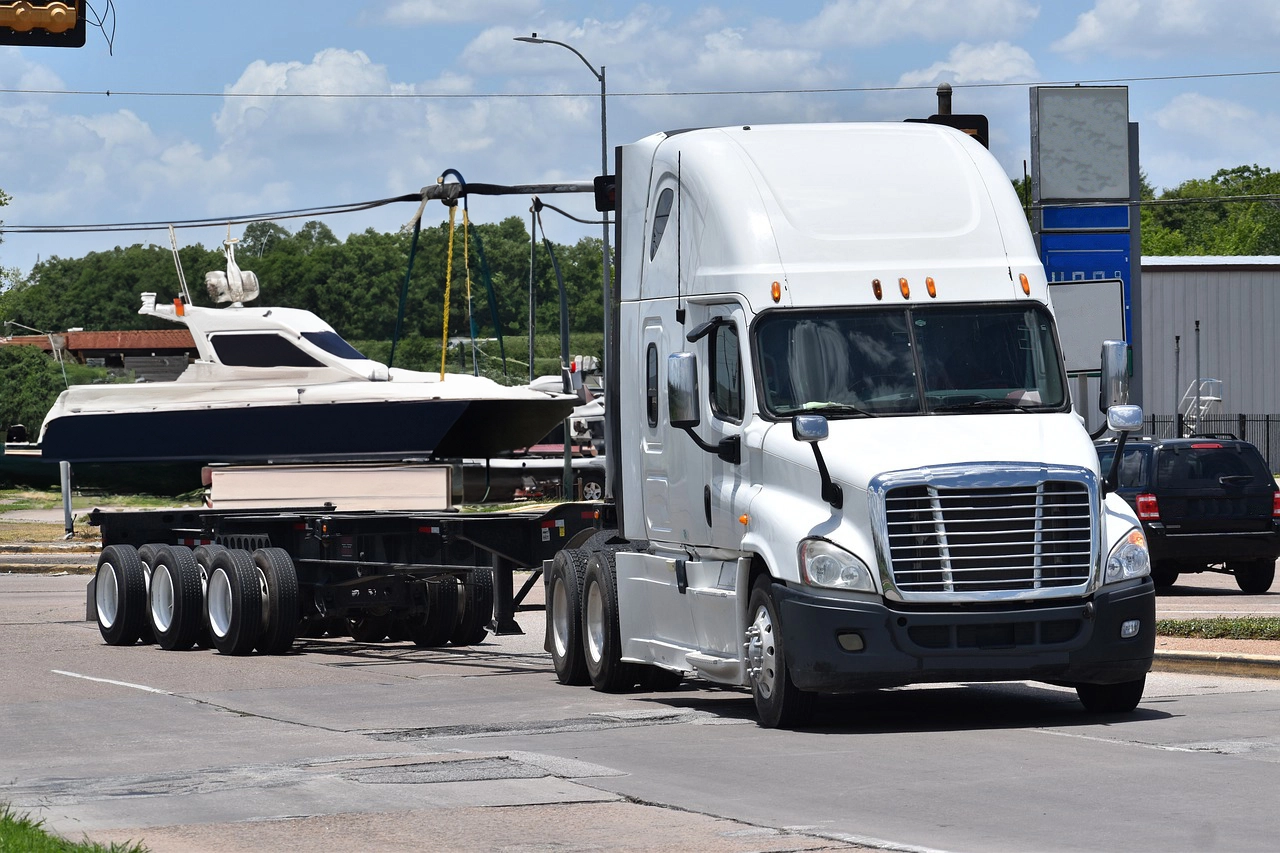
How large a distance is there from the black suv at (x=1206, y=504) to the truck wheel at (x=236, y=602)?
10.1 m

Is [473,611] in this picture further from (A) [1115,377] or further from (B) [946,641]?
(A) [1115,377]

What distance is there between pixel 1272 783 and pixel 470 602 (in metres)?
11.8

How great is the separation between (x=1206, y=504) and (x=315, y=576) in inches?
414

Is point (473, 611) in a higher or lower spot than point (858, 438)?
lower

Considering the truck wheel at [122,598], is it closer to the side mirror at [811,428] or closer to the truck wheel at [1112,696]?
the side mirror at [811,428]

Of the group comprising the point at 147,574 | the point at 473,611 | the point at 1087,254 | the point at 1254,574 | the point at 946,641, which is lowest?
the point at 1254,574

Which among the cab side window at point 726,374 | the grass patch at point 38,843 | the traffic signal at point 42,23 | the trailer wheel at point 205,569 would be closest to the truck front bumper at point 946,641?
the cab side window at point 726,374

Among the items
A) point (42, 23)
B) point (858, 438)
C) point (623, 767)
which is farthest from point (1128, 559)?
point (42, 23)

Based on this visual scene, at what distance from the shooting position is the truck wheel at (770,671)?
11992 millimetres

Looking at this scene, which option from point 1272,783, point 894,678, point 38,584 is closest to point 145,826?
point 894,678

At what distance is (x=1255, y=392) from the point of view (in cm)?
6475

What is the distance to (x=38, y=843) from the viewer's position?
8.07m

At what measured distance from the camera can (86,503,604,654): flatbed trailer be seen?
1797cm

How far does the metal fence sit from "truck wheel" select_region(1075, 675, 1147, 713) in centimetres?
4950
